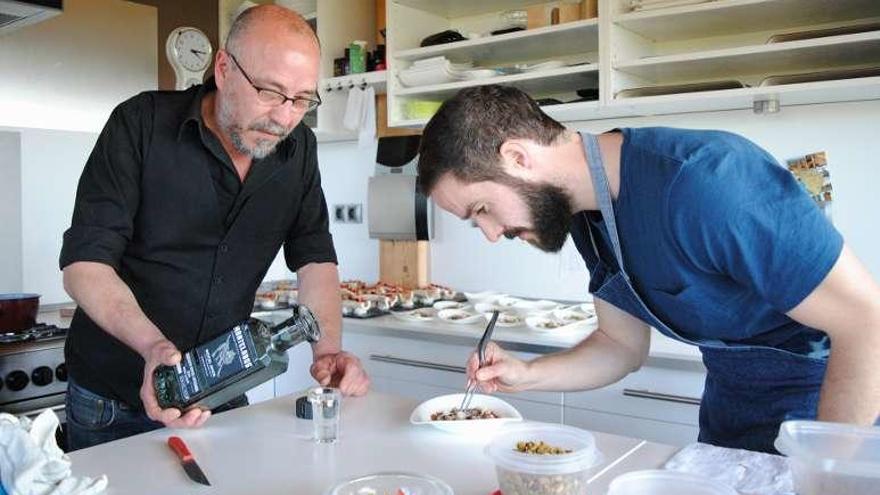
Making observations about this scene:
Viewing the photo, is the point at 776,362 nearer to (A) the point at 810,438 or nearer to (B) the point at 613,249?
(B) the point at 613,249

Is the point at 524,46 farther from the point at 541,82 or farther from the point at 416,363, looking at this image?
the point at 416,363

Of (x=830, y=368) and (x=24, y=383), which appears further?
(x=24, y=383)

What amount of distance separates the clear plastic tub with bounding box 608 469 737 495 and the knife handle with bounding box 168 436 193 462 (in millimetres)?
633

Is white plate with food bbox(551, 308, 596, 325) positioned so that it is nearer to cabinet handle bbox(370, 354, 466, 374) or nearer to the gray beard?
cabinet handle bbox(370, 354, 466, 374)

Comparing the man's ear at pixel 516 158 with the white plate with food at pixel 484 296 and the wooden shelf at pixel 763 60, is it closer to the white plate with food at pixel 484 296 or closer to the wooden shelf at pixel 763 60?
the wooden shelf at pixel 763 60

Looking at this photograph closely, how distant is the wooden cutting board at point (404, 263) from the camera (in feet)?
10.9

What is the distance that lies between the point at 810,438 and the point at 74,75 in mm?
3295

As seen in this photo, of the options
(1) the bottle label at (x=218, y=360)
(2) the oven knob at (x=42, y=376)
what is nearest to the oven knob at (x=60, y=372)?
(2) the oven knob at (x=42, y=376)

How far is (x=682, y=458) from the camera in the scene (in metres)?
1.13

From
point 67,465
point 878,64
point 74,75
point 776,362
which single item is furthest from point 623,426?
point 74,75

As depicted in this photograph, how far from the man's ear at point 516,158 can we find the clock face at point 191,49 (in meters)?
2.43

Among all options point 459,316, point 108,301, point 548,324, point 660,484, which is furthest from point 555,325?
point 660,484

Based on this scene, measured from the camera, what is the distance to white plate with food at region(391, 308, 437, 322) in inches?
107

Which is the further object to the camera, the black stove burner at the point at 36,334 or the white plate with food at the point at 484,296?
the white plate with food at the point at 484,296
